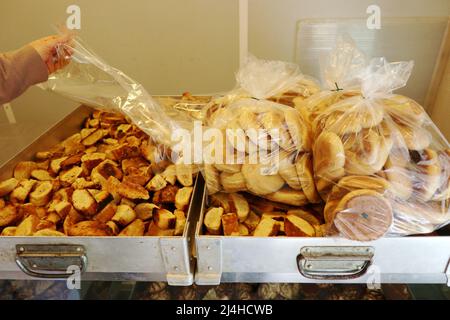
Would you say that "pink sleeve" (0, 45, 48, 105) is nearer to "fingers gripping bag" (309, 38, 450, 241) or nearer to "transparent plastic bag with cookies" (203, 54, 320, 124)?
"transparent plastic bag with cookies" (203, 54, 320, 124)

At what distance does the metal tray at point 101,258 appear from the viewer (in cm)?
60

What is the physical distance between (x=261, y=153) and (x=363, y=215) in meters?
0.24

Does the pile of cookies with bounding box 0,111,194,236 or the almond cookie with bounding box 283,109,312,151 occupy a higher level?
the almond cookie with bounding box 283,109,312,151

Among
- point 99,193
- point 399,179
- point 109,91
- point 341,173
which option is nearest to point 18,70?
point 109,91

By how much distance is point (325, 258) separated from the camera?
603mm

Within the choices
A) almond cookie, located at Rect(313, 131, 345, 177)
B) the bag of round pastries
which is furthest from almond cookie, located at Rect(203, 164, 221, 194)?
almond cookie, located at Rect(313, 131, 345, 177)

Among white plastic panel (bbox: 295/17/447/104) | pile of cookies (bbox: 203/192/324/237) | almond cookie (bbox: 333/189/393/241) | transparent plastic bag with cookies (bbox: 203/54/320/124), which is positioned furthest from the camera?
white plastic panel (bbox: 295/17/447/104)

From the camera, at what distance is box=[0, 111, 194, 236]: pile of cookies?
0.69m

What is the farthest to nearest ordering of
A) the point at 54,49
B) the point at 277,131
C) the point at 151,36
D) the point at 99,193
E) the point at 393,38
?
1. the point at 151,36
2. the point at 393,38
3. the point at 54,49
4. the point at 99,193
5. the point at 277,131

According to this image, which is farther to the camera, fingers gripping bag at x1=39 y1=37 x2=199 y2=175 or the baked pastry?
fingers gripping bag at x1=39 y1=37 x2=199 y2=175

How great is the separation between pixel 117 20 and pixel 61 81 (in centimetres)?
66

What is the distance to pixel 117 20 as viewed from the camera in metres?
1.49

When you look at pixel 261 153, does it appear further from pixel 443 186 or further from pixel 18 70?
pixel 18 70

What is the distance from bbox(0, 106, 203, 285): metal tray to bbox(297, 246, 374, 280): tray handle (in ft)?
0.78
